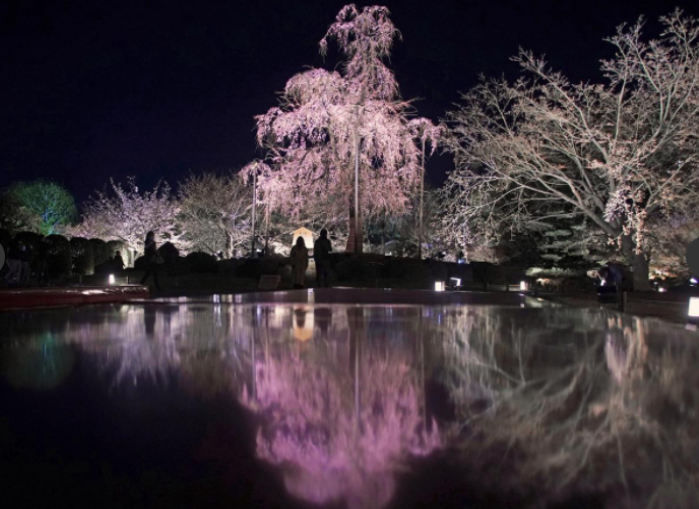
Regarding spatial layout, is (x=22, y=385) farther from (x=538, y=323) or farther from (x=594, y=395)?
(x=538, y=323)

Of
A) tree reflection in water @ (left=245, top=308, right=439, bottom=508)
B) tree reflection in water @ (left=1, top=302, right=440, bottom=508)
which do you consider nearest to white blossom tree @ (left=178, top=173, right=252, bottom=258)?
tree reflection in water @ (left=1, top=302, right=440, bottom=508)

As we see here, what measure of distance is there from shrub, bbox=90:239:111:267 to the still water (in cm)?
2644

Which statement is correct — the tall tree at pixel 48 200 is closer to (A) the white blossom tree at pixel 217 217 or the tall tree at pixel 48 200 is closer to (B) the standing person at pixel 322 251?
(A) the white blossom tree at pixel 217 217

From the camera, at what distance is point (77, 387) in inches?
231

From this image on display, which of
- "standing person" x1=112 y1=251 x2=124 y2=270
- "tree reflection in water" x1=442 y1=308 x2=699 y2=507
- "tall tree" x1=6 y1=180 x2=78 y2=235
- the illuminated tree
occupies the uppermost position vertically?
"tall tree" x1=6 y1=180 x2=78 y2=235

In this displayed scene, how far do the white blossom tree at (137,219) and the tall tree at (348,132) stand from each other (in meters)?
28.4

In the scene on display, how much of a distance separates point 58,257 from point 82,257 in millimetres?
3338

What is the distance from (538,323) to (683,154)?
600 inches

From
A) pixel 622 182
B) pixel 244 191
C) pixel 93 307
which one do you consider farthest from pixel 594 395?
pixel 244 191

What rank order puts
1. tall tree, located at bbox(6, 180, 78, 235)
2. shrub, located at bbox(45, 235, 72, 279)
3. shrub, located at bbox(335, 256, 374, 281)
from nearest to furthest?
shrub, located at bbox(45, 235, 72, 279), shrub, located at bbox(335, 256, 374, 281), tall tree, located at bbox(6, 180, 78, 235)

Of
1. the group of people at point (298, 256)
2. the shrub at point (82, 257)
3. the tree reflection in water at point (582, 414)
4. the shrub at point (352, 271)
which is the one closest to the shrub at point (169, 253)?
the group of people at point (298, 256)

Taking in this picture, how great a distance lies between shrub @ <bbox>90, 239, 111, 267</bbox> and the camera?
3484 centimetres

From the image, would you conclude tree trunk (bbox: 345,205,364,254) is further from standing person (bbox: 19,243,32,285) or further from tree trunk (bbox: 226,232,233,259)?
tree trunk (bbox: 226,232,233,259)

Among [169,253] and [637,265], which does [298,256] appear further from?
[637,265]
